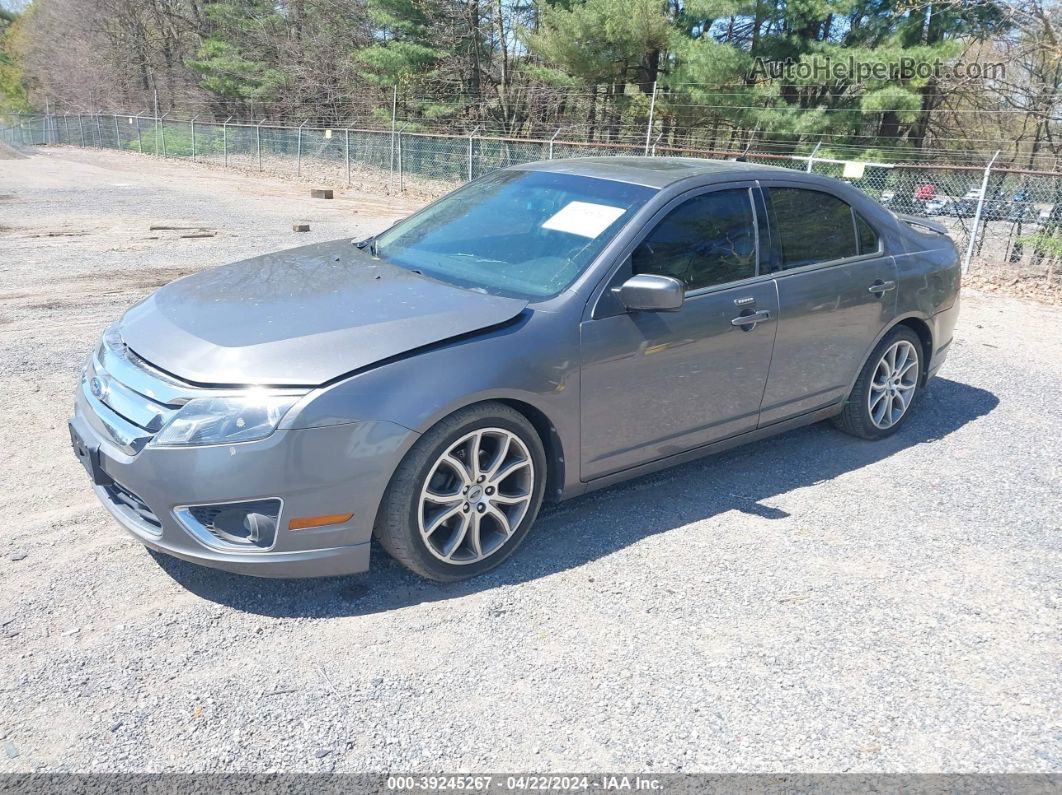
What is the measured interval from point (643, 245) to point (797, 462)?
1848 millimetres

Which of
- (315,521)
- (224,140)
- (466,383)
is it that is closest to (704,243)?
(466,383)

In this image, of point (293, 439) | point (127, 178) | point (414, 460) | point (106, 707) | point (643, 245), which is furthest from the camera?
point (127, 178)

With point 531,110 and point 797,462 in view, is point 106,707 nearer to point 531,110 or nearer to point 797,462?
point 797,462

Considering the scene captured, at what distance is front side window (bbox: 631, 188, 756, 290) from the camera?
12.7 ft

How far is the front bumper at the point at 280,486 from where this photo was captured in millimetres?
2875

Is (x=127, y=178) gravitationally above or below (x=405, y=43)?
below

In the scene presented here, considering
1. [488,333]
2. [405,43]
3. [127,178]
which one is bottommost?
[127,178]

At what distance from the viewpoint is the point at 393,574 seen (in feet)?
11.4

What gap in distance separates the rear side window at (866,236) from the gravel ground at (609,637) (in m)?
1.22

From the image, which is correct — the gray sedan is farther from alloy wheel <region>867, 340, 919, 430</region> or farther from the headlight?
alloy wheel <region>867, 340, 919, 430</region>

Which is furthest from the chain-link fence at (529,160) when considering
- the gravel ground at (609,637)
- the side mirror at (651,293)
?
the side mirror at (651,293)

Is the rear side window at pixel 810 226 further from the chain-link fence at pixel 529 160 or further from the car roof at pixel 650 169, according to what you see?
the chain-link fence at pixel 529 160

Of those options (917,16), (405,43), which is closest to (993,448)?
(917,16)

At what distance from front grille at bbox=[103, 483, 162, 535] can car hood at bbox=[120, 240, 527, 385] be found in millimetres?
499
